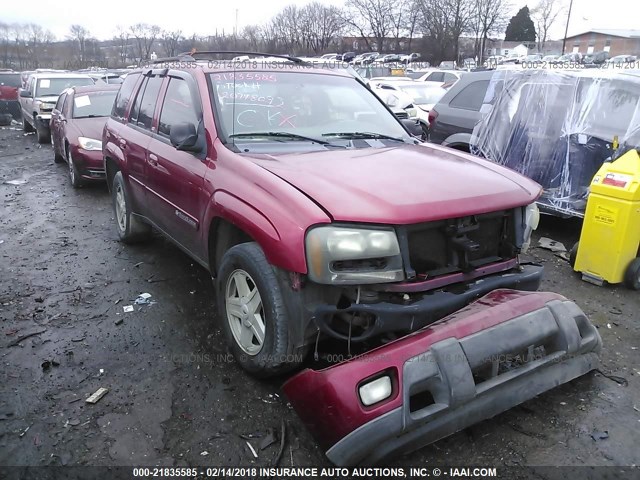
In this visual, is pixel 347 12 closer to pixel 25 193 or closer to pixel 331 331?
pixel 25 193

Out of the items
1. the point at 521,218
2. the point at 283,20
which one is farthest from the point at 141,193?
the point at 283,20

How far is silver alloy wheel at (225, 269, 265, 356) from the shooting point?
3.12 metres

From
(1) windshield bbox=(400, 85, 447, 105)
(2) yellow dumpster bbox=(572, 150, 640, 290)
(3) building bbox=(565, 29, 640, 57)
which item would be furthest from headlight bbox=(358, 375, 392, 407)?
(3) building bbox=(565, 29, 640, 57)

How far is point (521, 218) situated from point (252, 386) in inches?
76.2

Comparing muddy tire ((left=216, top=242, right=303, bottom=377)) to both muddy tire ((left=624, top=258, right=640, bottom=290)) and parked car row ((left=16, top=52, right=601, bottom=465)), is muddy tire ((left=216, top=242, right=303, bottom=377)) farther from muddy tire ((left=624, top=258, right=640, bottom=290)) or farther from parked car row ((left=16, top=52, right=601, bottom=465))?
muddy tire ((left=624, top=258, right=640, bottom=290))

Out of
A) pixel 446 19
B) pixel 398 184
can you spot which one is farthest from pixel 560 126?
pixel 446 19

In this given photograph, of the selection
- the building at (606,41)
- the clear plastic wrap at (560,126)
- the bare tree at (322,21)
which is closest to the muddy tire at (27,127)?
the clear plastic wrap at (560,126)

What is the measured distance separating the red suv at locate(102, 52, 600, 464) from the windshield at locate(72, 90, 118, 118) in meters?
6.50

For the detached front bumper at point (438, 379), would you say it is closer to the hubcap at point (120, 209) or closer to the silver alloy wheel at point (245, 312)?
the silver alloy wheel at point (245, 312)

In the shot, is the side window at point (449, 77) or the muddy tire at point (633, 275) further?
the side window at point (449, 77)

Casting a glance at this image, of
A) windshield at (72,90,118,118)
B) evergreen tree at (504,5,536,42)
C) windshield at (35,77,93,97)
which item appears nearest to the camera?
windshield at (72,90,118,118)

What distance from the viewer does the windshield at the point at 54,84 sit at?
580 inches

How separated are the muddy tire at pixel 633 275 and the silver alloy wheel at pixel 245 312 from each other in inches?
136

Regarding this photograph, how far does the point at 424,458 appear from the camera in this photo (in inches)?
105
